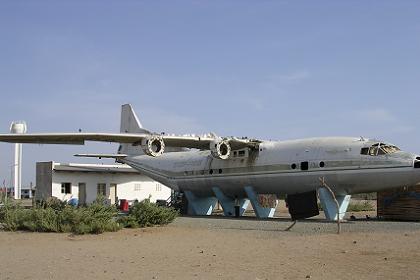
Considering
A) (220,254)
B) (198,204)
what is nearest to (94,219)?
(220,254)

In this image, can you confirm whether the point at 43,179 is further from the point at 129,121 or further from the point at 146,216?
the point at 146,216

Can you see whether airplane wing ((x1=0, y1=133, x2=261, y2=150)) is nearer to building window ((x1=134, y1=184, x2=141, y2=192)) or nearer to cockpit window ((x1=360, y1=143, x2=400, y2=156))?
cockpit window ((x1=360, y1=143, x2=400, y2=156))

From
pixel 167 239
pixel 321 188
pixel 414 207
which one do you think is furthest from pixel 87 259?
pixel 414 207

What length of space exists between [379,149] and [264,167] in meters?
6.56

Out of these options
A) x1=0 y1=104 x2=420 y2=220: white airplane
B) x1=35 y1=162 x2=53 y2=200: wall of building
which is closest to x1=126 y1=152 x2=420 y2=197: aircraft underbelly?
x1=0 y1=104 x2=420 y2=220: white airplane

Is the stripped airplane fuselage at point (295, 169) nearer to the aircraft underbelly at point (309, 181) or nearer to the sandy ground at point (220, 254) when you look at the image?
the aircraft underbelly at point (309, 181)

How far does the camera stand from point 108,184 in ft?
148

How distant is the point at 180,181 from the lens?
1324 inches

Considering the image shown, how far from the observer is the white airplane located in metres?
23.0

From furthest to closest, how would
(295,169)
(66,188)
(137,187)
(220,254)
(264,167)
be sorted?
(137,187), (66,188), (264,167), (295,169), (220,254)

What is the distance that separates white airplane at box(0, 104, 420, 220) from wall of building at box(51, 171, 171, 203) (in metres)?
6.48

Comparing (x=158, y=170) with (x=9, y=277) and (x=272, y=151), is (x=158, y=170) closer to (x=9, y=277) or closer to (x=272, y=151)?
(x=272, y=151)

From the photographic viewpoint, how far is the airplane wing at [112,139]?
27859mm

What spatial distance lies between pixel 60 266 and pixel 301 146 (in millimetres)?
17056
